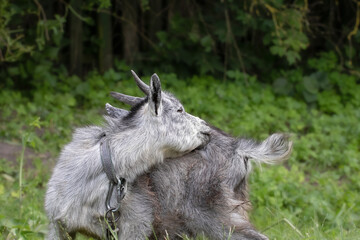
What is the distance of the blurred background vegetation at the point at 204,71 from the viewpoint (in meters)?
6.27

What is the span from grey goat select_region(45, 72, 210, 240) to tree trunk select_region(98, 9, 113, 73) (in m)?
5.13

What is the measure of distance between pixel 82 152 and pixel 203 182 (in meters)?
0.74

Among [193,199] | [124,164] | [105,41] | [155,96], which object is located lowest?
[105,41]

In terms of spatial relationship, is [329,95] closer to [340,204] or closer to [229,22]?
[229,22]

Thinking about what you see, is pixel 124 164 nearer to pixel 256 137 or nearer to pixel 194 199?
pixel 194 199

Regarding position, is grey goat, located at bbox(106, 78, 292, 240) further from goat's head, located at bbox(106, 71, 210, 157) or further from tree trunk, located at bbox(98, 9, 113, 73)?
tree trunk, located at bbox(98, 9, 113, 73)

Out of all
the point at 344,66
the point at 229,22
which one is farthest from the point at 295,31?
the point at 344,66

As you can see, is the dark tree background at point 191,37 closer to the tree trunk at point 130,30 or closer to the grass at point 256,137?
the tree trunk at point 130,30

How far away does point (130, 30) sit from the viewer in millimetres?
8477

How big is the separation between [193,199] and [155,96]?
2.11 feet

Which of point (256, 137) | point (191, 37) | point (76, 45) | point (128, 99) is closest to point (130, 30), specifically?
point (76, 45)

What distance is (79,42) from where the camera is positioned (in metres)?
8.22

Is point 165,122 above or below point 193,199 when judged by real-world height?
above

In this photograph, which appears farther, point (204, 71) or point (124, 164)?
point (204, 71)
